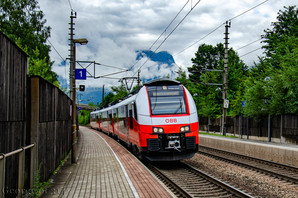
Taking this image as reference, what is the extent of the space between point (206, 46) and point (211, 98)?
32.5 meters

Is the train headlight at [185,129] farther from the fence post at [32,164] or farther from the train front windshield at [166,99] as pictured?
the fence post at [32,164]

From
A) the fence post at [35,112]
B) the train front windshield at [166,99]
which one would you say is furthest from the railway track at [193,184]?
the fence post at [35,112]

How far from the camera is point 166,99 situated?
12.5m

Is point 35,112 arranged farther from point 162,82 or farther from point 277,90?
point 277,90

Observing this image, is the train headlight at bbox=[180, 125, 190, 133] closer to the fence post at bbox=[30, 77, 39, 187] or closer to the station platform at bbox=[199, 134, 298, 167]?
the station platform at bbox=[199, 134, 298, 167]

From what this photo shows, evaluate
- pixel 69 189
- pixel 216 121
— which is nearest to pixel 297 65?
pixel 69 189

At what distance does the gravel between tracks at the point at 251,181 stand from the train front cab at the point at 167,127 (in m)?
1.29

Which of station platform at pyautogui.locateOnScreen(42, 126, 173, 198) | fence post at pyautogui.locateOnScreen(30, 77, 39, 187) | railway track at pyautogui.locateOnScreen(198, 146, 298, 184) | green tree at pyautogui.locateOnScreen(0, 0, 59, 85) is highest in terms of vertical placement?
green tree at pyautogui.locateOnScreen(0, 0, 59, 85)

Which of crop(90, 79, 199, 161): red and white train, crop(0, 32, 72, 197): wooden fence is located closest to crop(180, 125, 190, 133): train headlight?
crop(90, 79, 199, 161): red and white train

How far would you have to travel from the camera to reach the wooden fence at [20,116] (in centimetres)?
539

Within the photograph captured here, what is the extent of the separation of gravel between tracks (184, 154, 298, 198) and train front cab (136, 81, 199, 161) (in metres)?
1.29

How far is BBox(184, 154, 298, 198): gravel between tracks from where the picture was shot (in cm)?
821

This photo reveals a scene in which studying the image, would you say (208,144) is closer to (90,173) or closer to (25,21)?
(90,173)

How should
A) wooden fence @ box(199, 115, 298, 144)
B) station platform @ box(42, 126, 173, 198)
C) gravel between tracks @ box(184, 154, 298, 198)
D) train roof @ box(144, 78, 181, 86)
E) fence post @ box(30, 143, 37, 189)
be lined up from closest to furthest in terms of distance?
1. fence post @ box(30, 143, 37, 189)
2. station platform @ box(42, 126, 173, 198)
3. gravel between tracks @ box(184, 154, 298, 198)
4. train roof @ box(144, 78, 181, 86)
5. wooden fence @ box(199, 115, 298, 144)
